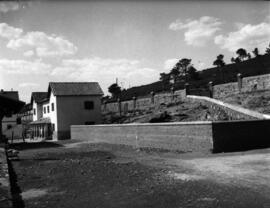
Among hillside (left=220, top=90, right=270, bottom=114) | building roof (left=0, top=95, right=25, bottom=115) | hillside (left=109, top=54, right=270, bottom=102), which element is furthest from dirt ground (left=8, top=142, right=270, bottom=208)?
hillside (left=109, top=54, right=270, bottom=102)

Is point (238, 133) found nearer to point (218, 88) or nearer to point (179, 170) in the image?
point (179, 170)

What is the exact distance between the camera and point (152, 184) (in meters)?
10.2

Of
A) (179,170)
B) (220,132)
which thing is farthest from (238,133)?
(179,170)

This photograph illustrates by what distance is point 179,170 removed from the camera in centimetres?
1266

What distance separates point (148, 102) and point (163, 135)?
22572 millimetres

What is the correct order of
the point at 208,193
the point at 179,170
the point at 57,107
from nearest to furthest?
the point at 208,193
the point at 179,170
the point at 57,107

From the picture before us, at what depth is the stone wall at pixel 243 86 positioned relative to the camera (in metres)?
28.4

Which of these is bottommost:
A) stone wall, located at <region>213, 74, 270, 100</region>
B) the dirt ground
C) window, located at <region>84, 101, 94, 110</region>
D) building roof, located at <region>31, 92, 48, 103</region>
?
the dirt ground

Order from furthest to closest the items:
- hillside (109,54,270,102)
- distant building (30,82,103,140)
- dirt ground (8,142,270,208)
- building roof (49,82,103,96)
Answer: building roof (49,82,103,96)
distant building (30,82,103,140)
hillside (109,54,270,102)
dirt ground (8,142,270,208)

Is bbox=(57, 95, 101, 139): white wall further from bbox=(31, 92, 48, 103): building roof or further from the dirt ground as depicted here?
the dirt ground

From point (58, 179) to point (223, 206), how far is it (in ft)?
20.9

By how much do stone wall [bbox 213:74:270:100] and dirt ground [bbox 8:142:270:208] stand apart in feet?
48.7

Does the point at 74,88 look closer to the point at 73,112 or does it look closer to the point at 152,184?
the point at 73,112

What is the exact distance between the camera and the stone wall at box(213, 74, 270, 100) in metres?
28.4
